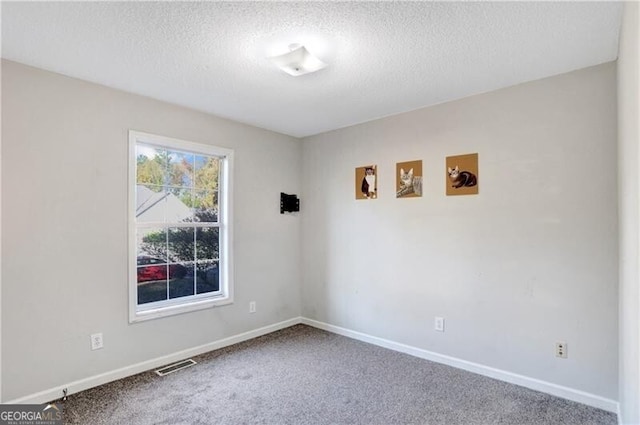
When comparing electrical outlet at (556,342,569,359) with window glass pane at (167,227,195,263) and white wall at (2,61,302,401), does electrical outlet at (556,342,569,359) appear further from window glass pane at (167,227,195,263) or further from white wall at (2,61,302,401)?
window glass pane at (167,227,195,263)

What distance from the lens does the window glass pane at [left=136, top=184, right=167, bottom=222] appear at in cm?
313

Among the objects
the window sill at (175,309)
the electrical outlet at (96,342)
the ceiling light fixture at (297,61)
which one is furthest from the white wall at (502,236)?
the electrical outlet at (96,342)

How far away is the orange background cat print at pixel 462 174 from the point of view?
3.04 m

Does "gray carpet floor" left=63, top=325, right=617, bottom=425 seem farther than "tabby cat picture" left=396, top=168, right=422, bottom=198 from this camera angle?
No

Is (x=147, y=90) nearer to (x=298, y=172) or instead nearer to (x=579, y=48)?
(x=298, y=172)

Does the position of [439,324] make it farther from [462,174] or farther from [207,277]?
[207,277]

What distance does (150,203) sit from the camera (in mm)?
3209

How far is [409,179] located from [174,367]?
112 inches

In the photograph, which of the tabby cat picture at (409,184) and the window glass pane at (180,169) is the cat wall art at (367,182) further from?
the window glass pane at (180,169)

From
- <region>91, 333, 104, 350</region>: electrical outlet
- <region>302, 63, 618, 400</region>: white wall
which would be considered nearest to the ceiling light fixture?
<region>302, 63, 618, 400</region>: white wall

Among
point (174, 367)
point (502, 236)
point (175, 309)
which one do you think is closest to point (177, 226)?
point (175, 309)

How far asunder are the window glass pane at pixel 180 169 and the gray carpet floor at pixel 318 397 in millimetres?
1743

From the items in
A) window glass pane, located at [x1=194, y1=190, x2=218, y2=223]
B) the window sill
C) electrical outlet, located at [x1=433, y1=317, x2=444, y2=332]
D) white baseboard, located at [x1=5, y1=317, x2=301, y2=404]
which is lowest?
white baseboard, located at [x1=5, y1=317, x2=301, y2=404]

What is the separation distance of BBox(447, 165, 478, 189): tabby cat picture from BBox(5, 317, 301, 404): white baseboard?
2.66m
